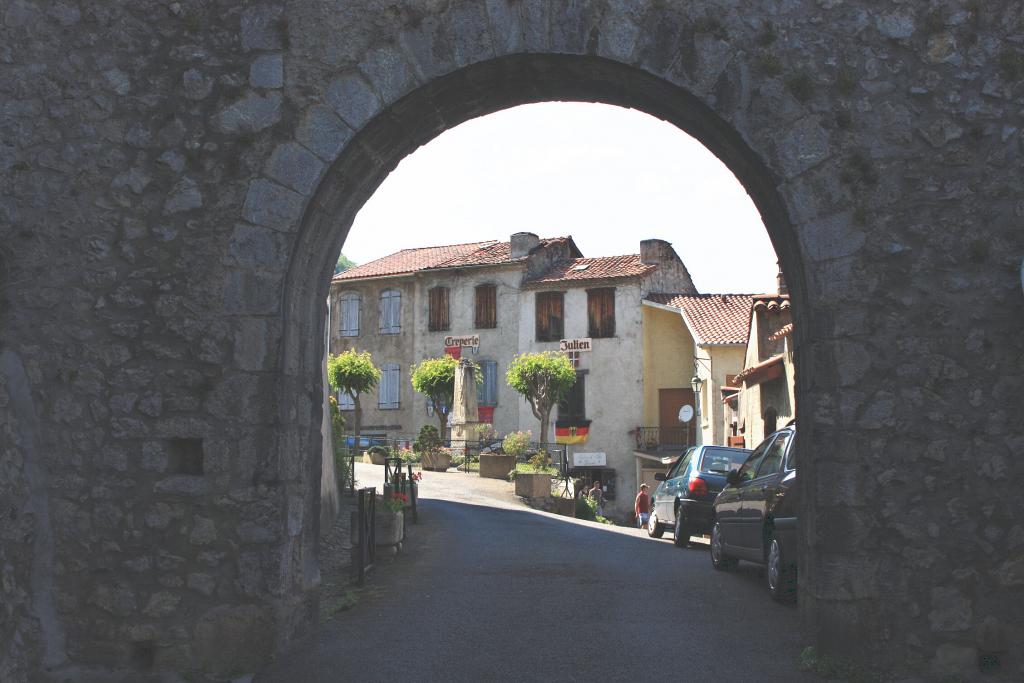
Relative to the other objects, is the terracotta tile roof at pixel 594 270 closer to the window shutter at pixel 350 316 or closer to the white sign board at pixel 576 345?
the white sign board at pixel 576 345

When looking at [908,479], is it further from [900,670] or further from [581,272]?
[581,272]

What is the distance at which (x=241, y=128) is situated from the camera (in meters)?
6.63

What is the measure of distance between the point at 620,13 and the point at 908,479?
3333 millimetres

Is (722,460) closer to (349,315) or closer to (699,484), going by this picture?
(699,484)

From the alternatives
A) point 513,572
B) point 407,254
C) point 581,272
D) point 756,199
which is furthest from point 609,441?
point 756,199

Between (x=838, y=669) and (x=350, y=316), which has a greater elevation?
(x=350, y=316)

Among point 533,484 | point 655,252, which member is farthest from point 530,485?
point 655,252

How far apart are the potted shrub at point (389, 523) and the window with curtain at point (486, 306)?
28846 mm

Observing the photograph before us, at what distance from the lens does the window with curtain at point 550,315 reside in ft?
129

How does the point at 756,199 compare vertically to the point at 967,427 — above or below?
above

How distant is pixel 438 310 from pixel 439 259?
262 centimetres

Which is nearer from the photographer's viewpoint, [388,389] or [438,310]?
[438,310]

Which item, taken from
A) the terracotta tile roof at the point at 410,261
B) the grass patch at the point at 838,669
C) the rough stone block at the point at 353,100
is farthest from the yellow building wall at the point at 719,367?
the rough stone block at the point at 353,100

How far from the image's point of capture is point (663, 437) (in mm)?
37969
